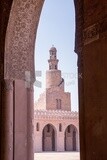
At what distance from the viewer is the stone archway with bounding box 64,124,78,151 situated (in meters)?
44.3

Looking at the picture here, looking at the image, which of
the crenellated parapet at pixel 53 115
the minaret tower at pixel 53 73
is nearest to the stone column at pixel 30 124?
the crenellated parapet at pixel 53 115

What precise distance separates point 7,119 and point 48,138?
37.3 meters

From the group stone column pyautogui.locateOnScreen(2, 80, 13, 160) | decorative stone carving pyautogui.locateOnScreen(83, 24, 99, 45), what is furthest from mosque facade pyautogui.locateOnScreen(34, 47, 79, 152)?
decorative stone carving pyautogui.locateOnScreen(83, 24, 99, 45)

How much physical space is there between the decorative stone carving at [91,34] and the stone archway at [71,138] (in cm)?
4021

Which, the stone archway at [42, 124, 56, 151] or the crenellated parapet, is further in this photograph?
the stone archway at [42, 124, 56, 151]

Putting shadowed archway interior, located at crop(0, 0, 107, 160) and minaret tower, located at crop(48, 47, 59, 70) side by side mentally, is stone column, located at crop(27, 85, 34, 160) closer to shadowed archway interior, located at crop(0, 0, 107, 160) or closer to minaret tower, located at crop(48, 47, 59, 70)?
shadowed archway interior, located at crop(0, 0, 107, 160)

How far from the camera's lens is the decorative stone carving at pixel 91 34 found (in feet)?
14.7

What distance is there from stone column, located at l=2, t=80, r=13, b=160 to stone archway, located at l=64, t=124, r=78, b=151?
37.4 metres

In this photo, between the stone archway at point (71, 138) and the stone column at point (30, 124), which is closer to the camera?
the stone column at point (30, 124)

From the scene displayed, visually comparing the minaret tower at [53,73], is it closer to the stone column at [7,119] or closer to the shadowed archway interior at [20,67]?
the shadowed archway interior at [20,67]

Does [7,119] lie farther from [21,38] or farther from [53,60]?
[53,60]

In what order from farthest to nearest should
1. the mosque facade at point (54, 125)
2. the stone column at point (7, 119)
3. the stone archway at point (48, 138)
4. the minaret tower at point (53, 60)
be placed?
the minaret tower at point (53, 60) < the stone archway at point (48, 138) < the mosque facade at point (54, 125) < the stone column at point (7, 119)

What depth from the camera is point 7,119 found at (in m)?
7.29

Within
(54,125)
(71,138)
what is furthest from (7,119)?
(71,138)
